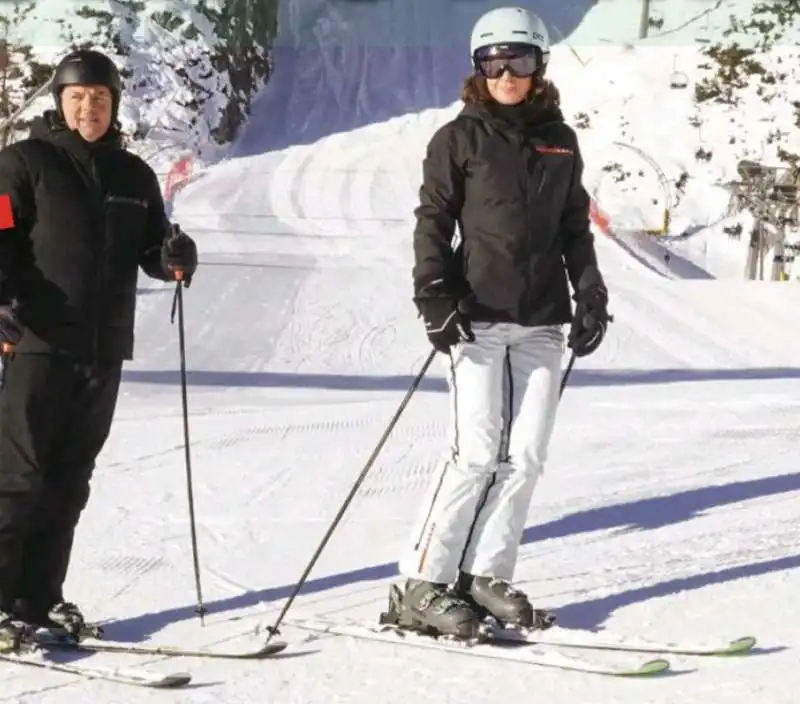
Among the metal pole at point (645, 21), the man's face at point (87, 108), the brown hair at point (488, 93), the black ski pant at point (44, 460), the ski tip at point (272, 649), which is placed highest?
the metal pole at point (645, 21)

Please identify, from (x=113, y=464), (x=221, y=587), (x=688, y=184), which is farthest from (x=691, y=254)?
(x=221, y=587)

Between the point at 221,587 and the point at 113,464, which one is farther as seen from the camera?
the point at 113,464

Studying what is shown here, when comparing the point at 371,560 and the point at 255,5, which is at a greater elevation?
the point at 255,5

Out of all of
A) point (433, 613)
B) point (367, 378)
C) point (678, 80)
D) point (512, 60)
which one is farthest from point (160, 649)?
point (678, 80)

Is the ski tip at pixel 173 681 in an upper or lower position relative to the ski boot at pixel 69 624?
upper

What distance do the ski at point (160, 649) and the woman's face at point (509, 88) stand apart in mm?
1754

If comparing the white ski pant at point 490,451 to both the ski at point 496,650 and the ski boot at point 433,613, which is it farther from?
the ski at point 496,650

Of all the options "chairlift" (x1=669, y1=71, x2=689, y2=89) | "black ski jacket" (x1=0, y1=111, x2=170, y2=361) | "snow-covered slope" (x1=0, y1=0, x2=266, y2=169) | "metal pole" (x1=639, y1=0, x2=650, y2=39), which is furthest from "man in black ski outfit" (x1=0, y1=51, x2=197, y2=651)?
"metal pole" (x1=639, y1=0, x2=650, y2=39)

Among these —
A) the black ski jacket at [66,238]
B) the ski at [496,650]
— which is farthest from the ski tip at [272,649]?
the black ski jacket at [66,238]

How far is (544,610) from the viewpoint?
13.5ft

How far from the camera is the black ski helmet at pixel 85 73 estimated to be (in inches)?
149

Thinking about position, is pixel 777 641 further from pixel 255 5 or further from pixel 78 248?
pixel 255 5

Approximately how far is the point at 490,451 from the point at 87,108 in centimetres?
157

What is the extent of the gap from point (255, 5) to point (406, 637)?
4730 cm
